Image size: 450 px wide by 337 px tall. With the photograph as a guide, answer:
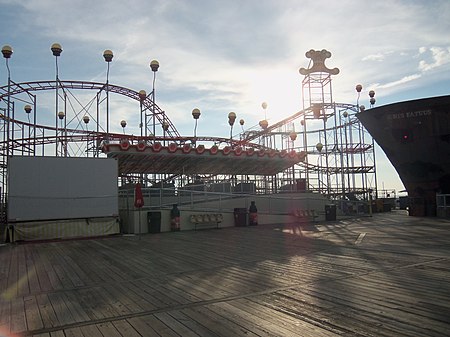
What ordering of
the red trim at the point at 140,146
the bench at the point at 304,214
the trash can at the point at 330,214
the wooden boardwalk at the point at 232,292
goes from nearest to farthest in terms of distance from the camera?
the wooden boardwalk at the point at 232,292, the red trim at the point at 140,146, the bench at the point at 304,214, the trash can at the point at 330,214

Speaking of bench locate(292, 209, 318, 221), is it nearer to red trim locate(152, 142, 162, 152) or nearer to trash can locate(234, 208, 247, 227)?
trash can locate(234, 208, 247, 227)

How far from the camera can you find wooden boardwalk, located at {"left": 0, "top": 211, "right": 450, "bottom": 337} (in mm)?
4309

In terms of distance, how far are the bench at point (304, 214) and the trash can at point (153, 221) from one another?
8417 millimetres

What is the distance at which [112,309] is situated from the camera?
5.11 metres

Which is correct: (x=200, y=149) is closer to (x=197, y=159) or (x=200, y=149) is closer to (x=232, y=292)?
(x=197, y=159)

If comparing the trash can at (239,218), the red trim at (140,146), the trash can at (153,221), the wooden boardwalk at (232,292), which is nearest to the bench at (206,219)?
the trash can at (239,218)

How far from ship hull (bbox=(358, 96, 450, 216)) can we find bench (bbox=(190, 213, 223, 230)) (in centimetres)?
1342

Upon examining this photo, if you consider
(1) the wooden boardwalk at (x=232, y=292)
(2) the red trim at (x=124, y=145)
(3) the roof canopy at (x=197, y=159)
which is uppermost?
(2) the red trim at (x=124, y=145)

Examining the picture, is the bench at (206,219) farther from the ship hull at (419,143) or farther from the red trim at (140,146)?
the ship hull at (419,143)

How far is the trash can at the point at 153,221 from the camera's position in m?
16.9

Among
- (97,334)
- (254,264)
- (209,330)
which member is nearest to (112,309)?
(97,334)

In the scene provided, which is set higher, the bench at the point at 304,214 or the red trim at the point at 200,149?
the red trim at the point at 200,149

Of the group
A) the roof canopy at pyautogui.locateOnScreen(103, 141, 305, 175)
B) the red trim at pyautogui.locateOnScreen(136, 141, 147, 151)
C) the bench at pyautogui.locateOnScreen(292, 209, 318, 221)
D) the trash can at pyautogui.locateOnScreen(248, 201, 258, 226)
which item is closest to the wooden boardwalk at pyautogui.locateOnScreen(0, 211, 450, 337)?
the trash can at pyautogui.locateOnScreen(248, 201, 258, 226)

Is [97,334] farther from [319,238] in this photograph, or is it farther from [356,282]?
[319,238]
